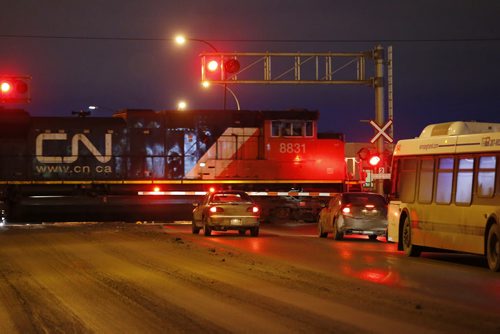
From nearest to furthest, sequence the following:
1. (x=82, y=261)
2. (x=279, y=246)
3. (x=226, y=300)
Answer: (x=226, y=300) < (x=82, y=261) < (x=279, y=246)

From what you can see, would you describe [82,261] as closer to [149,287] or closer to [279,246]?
[149,287]

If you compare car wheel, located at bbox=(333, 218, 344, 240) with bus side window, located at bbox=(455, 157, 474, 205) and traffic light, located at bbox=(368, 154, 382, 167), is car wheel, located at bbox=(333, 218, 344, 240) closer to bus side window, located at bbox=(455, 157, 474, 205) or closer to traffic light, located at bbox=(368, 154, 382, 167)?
traffic light, located at bbox=(368, 154, 382, 167)

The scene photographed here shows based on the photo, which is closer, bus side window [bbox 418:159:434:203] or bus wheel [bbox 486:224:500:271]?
bus wheel [bbox 486:224:500:271]

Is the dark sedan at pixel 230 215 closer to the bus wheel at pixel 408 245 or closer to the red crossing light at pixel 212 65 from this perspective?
the red crossing light at pixel 212 65

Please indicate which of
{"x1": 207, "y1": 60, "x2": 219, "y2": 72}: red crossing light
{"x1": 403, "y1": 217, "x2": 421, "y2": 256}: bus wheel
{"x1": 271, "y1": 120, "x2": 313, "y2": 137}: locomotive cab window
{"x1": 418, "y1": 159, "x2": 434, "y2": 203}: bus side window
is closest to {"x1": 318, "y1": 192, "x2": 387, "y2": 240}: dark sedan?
{"x1": 403, "y1": 217, "x2": 421, "y2": 256}: bus wheel

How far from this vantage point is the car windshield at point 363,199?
2243 centimetres

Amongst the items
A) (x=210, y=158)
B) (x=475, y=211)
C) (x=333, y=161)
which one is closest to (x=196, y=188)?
(x=210, y=158)

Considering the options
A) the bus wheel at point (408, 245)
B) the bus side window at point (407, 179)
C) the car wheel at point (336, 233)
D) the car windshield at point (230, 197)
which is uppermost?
the bus side window at point (407, 179)

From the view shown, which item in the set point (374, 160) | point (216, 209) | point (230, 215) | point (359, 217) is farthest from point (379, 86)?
point (216, 209)

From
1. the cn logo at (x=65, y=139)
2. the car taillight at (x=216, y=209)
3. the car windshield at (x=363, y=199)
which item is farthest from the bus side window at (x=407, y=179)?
the cn logo at (x=65, y=139)

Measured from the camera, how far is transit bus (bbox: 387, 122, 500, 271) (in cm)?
1446

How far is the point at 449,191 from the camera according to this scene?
626 inches

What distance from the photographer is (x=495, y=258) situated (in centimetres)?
1419

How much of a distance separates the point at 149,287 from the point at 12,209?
886 inches
